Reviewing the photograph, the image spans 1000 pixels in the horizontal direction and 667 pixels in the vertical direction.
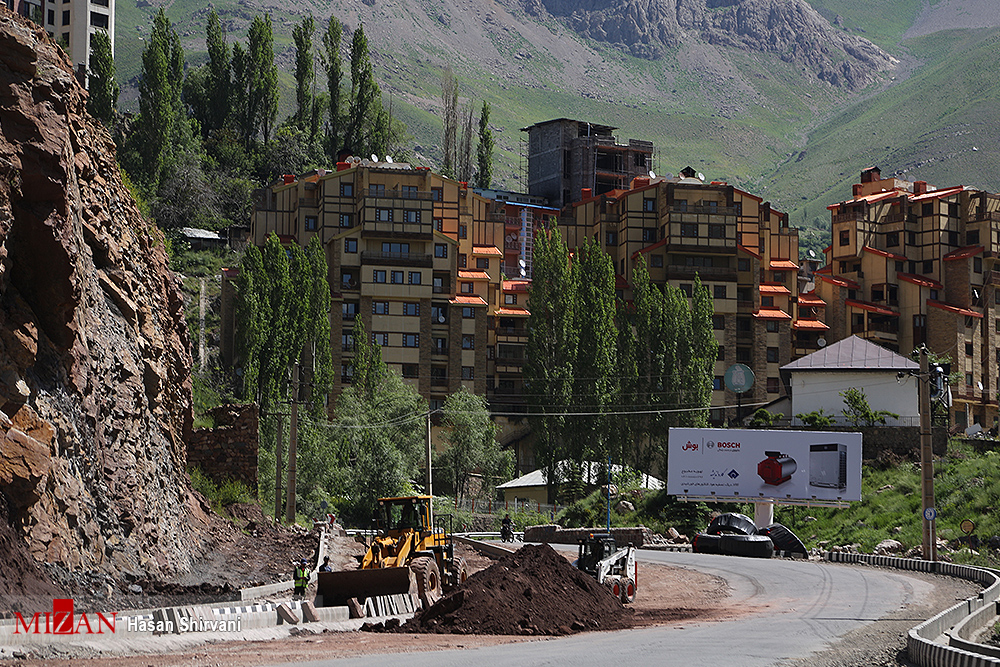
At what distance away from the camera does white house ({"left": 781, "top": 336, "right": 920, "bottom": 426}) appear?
77.0m

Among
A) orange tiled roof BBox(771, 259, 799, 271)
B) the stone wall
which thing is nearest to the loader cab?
the stone wall

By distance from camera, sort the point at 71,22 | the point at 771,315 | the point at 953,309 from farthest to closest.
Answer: the point at 71,22, the point at 953,309, the point at 771,315

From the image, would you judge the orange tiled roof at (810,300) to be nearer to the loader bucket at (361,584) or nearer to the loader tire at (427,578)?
the loader tire at (427,578)

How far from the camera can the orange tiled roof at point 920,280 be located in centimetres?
10956

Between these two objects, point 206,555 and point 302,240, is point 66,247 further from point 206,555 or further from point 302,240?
point 302,240

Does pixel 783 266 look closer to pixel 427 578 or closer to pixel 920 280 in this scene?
pixel 920 280

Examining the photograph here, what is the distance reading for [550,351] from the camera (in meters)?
84.2

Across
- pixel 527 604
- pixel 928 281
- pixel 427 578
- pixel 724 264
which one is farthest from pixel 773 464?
pixel 928 281

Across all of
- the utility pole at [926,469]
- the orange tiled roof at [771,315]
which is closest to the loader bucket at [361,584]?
the utility pole at [926,469]

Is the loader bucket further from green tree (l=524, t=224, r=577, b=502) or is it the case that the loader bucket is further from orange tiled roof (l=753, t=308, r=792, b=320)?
orange tiled roof (l=753, t=308, r=792, b=320)

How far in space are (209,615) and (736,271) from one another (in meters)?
87.7

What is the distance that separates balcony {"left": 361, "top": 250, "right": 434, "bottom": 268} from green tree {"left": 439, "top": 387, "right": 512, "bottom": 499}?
1750cm

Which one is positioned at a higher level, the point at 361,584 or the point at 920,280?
the point at 920,280

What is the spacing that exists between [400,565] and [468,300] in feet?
235
